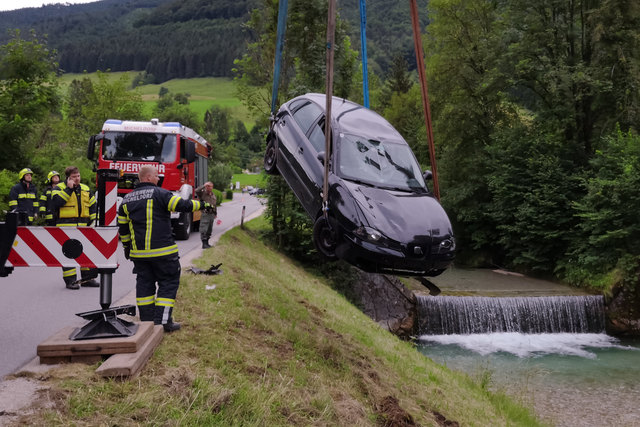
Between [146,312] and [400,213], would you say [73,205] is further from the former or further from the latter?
[400,213]

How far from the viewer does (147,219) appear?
20.6 feet

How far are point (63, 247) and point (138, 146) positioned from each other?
37.7 feet

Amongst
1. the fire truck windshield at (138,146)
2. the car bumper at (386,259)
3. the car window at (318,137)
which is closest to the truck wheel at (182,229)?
the fire truck windshield at (138,146)

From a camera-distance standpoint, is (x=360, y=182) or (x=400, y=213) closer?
(x=400, y=213)

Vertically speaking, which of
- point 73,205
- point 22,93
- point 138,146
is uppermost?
point 22,93

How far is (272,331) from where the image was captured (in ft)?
26.5

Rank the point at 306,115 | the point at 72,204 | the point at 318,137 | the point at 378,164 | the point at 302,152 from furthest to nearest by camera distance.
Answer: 1. the point at 72,204
2. the point at 306,115
3. the point at 302,152
4. the point at 318,137
5. the point at 378,164

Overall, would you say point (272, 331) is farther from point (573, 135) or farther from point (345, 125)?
point (573, 135)

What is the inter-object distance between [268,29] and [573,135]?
16.3 metres

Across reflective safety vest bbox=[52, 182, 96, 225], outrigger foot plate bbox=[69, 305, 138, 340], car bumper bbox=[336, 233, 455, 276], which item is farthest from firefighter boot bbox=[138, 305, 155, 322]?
reflective safety vest bbox=[52, 182, 96, 225]

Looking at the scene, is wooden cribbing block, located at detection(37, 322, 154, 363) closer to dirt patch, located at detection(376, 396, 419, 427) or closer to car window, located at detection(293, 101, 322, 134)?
dirt patch, located at detection(376, 396, 419, 427)

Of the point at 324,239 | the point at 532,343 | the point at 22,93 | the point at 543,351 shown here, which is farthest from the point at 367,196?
the point at 22,93

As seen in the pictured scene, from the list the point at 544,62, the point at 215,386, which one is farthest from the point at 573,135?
the point at 215,386

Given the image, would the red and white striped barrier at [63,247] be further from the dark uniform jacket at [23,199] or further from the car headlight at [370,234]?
the dark uniform jacket at [23,199]
